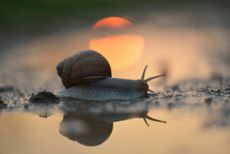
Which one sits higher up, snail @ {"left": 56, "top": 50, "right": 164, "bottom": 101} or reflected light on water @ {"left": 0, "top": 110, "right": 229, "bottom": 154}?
snail @ {"left": 56, "top": 50, "right": 164, "bottom": 101}

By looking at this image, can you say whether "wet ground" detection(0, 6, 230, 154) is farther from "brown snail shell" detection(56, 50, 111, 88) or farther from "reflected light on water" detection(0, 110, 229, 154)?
"brown snail shell" detection(56, 50, 111, 88)

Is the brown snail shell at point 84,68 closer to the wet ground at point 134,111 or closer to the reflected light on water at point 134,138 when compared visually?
the wet ground at point 134,111

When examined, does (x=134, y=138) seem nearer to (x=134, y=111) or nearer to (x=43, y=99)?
(x=134, y=111)

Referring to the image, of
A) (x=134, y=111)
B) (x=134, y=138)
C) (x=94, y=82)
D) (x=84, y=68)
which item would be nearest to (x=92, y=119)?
(x=134, y=111)

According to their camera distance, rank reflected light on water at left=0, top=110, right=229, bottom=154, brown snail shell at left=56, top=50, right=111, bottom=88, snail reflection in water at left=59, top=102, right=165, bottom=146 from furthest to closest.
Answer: brown snail shell at left=56, top=50, right=111, bottom=88
snail reflection in water at left=59, top=102, right=165, bottom=146
reflected light on water at left=0, top=110, right=229, bottom=154

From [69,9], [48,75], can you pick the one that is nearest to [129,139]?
[48,75]

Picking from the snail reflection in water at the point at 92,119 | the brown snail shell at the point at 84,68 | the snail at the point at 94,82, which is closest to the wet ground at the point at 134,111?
the snail reflection in water at the point at 92,119

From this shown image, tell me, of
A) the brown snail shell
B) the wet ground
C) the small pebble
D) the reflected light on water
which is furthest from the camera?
the brown snail shell

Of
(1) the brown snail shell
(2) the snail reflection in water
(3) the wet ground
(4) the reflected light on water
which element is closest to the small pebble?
(3) the wet ground
